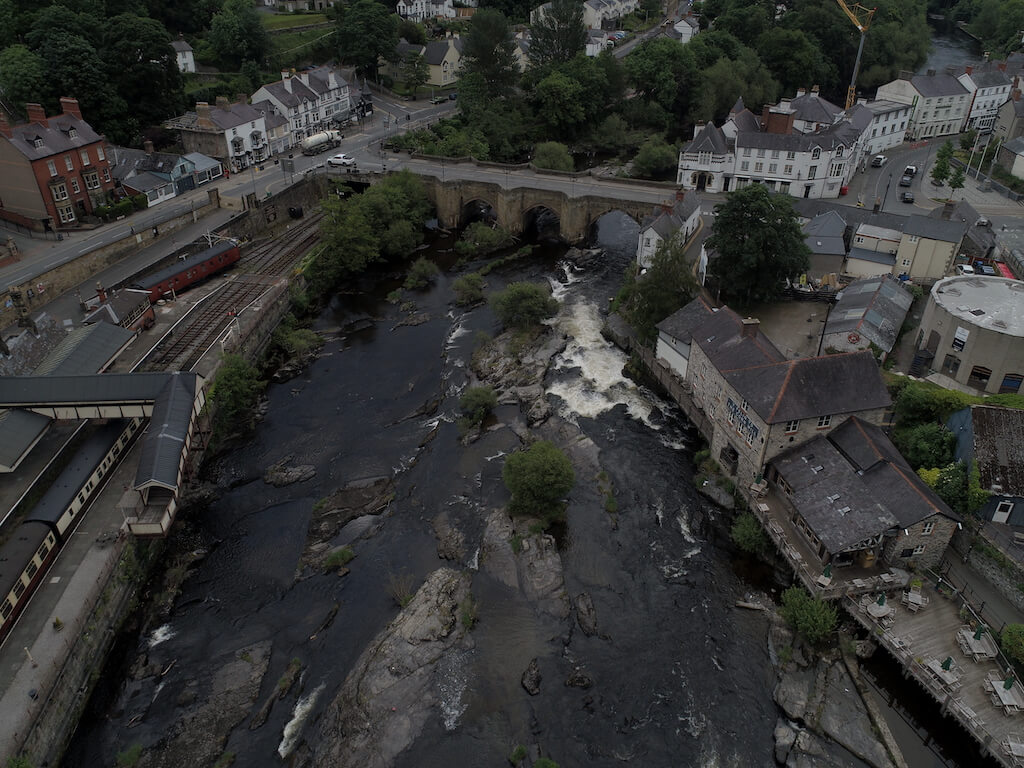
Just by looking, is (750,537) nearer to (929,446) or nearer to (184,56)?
(929,446)

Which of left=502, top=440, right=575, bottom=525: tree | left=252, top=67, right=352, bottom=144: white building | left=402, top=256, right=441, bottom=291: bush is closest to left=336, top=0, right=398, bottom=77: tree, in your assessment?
left=252, top=67, right=352, bottom=144: white building

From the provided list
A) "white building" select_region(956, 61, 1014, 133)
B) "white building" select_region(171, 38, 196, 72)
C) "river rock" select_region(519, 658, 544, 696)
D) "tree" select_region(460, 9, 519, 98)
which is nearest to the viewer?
"river rock" select_region(519, 658, 544, 696)

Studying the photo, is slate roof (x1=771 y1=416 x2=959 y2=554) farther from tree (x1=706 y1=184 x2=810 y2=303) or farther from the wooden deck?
tree (x1=706 y1=184 x2=810 y2=303)

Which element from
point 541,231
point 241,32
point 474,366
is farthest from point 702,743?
point 241,32

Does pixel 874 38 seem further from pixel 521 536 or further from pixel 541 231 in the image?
pixel 521 536

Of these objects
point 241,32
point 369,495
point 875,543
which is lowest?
point 369,495

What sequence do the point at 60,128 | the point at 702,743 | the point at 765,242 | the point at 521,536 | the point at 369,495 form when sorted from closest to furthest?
1. the point at 702,743
2. the point at 521,536
3. the point at 369,495
4. the point at 765,242
5. the point at 60,128

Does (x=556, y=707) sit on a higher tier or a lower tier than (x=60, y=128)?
lower
